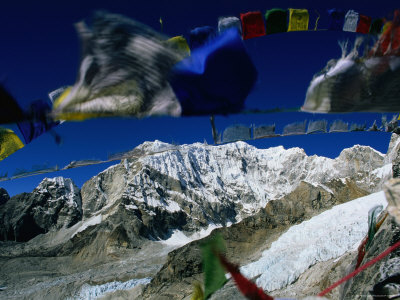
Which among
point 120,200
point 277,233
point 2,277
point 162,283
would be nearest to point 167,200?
point 120,200

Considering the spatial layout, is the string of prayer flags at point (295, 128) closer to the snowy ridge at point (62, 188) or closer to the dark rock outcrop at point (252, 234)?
the dark rock outcrop at point (252, 234)

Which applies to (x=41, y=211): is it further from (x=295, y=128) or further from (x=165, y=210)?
(x=295, y=128)

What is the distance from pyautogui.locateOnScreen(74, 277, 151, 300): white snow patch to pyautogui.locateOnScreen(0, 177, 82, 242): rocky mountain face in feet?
183

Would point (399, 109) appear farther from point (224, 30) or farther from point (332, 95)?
point (224, 30)

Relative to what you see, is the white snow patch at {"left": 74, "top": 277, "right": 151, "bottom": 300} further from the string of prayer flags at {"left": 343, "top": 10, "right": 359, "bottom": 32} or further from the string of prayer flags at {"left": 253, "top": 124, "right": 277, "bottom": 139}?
Answer: the string of prayer flags at {"left": 343, "top": 10, "right": 359, "bottom": 32}

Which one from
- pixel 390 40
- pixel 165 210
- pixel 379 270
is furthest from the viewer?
pixel 165 210

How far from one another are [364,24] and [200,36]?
1.78 metres

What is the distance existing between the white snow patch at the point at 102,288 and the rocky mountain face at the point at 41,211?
183ft

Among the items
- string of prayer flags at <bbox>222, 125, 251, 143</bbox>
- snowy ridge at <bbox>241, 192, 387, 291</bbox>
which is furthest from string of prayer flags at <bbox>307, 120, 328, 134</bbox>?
snowy ridge at <bbox>241, 192, 387, 291</bbox>

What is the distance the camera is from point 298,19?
9.92 feet

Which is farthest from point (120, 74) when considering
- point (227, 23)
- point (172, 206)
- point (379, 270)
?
point (172, 206)

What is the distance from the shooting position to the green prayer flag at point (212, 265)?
1.86m

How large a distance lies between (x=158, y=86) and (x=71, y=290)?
31.5 meters

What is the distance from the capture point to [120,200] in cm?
8069
